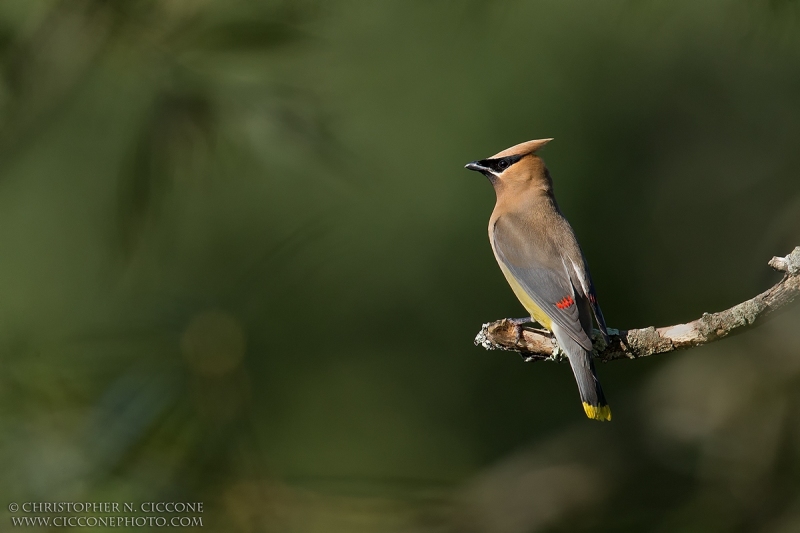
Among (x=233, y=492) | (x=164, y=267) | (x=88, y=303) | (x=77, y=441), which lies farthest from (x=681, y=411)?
(x=88, y=303)

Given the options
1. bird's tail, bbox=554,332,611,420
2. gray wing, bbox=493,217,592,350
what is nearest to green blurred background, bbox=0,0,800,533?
bird's tail, bbox=554,332,611,420

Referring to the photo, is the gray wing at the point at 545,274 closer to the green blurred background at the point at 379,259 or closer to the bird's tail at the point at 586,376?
the bird's tail at the point at 586,376

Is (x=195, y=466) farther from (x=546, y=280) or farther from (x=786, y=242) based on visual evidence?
(x=786, y=242)

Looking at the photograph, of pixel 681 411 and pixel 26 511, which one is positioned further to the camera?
pixel 681 411

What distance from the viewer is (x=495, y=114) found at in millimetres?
5500

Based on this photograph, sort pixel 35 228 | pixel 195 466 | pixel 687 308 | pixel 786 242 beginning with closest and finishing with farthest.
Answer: pixel 195 466, pixel 786 242, pixel 687 308, pixel 35 228

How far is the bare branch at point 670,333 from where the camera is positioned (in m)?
2.39

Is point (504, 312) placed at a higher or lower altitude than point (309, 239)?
higher

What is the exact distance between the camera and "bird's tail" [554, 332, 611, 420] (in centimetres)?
309

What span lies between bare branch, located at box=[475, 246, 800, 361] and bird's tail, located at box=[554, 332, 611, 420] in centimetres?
5

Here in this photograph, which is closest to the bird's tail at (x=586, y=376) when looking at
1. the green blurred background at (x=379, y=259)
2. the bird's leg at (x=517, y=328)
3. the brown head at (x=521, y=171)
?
the bird's leg at (x=517, y=328)

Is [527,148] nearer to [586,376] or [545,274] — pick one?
[545,274]

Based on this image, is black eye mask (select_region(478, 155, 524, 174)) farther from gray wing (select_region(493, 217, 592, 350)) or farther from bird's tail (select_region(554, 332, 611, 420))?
bird's tail (select_region(554, 332, 611, 420))

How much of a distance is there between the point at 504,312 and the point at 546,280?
6.53ft
